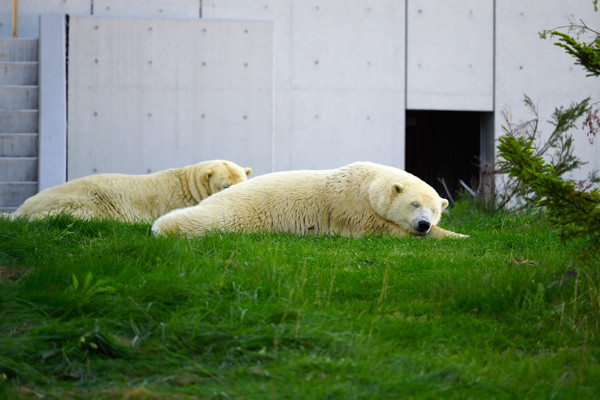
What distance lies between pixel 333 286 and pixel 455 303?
739 millimetres

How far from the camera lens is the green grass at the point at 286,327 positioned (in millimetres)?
2805

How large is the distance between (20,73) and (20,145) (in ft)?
4.47

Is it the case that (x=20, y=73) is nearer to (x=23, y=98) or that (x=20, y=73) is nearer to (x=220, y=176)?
(x=23, y=98)

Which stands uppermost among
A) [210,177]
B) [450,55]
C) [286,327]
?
[450,55]

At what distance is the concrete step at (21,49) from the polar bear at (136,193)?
457 cm

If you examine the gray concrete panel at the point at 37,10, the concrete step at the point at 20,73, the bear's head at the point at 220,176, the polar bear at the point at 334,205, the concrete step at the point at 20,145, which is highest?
the gray concrete panel at the point at 37,10

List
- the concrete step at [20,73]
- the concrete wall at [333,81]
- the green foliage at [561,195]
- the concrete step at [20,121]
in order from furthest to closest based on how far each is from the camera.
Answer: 1. the concrete wall at [333,81]
2. the concrete step at [20,73]
3. the concrete step at [20,121]
4. the green foliage at [561,195]

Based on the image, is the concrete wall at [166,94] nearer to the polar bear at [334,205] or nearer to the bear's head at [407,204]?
the polar bear at [334,205]

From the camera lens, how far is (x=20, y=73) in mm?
12031

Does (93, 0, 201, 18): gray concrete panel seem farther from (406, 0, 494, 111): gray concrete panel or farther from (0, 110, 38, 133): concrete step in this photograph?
(406, 0, 494, 111): gray concrete panel

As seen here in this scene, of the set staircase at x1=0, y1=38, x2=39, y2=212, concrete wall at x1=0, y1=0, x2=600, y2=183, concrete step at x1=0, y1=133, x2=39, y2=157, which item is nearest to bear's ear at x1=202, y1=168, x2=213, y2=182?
Answer: concrete wall at x1=0, y1=0, x2=600, y2=183

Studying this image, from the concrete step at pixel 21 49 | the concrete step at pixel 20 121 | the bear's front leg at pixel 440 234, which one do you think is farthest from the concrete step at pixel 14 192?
the bear's front leg at pixel 440 234

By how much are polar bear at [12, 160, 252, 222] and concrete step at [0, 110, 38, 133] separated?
3695 millimetres

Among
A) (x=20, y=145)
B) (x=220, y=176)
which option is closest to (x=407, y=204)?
(x=220, y=176)
